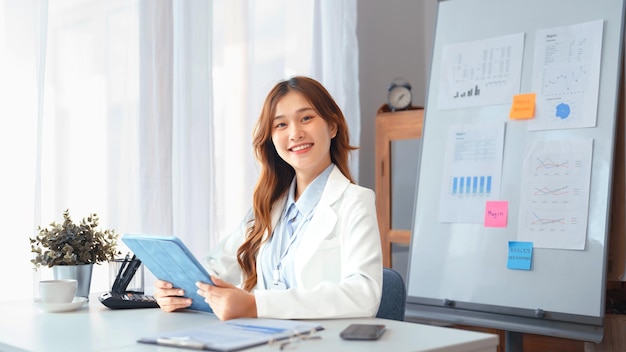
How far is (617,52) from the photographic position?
2.79m

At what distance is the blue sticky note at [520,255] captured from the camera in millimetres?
2879

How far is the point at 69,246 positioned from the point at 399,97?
2.03 metres

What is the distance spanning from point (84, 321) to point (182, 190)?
4.71 ft

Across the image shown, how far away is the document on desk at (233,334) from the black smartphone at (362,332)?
76mm

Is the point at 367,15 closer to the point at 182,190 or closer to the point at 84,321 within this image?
the point at 182,190

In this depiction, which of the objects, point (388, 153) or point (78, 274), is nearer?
A: point (78, 274)

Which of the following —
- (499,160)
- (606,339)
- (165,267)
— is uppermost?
(499,160)

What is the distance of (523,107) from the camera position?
2.99 m

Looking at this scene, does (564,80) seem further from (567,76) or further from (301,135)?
(301,135)

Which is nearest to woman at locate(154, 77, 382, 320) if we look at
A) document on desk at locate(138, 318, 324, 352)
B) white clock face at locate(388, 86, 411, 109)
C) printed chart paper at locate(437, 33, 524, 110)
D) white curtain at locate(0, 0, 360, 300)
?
document on desk at locate(138, 318, 324, 352)

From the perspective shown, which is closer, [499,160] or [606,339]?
[606,339]

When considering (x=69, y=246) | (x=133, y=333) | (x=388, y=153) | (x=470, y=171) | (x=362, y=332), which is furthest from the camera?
(x=388, y=153)

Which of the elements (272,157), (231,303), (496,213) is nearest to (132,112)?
(272,157)

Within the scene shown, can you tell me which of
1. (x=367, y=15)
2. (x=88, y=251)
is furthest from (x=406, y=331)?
(x=367, y=15)
